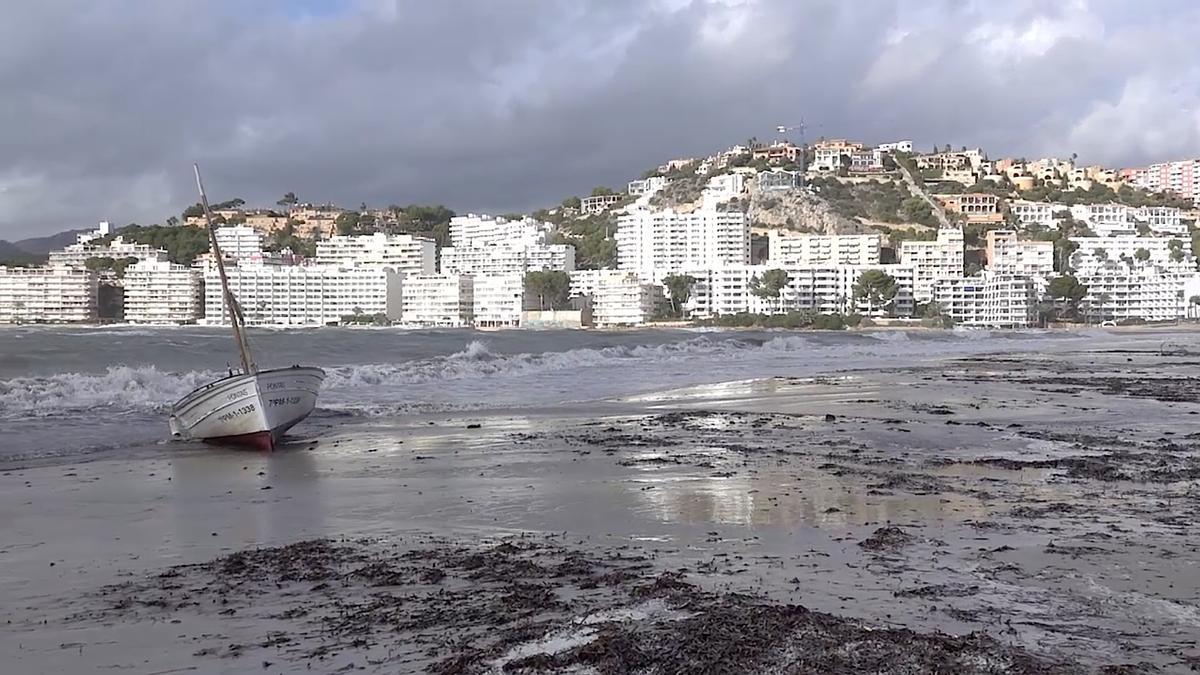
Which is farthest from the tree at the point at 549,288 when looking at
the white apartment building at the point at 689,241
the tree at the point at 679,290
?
the white apartment building at the point at 689,241

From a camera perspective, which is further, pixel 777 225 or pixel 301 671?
pixel 777 225

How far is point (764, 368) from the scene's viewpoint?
1532 inches

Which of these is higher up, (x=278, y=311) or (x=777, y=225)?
(x=777, y=225)

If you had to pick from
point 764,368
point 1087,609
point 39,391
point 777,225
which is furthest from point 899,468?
point 777,225

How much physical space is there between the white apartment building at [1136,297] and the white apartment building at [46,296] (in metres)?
134

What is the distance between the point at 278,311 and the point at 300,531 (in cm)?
14878

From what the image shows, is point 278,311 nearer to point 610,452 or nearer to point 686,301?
point 686,301

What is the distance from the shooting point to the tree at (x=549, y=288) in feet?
507

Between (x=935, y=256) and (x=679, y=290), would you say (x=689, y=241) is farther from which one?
(x=935, y=256)

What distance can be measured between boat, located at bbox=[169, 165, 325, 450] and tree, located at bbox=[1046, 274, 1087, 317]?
139127 mm

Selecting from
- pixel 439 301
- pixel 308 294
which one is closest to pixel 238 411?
pixel 439 301

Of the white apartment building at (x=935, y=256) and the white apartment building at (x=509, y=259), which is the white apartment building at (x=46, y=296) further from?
the white apartment building at (x=935, y=256)

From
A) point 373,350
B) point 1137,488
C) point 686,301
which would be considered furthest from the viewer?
point 686,301

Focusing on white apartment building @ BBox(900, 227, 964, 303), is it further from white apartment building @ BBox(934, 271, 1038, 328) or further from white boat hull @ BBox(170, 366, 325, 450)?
white boat hull @ BBox(170, 366, 325, 450)
